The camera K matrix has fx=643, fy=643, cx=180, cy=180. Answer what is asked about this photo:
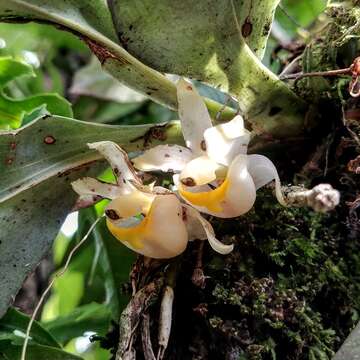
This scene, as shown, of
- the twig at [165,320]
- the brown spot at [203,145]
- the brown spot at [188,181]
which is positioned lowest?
the twig at [165,320]

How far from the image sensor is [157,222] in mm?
701

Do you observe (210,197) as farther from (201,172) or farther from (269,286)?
(269,286)

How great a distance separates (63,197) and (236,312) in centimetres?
28

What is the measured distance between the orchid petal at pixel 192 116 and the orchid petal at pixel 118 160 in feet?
0.24

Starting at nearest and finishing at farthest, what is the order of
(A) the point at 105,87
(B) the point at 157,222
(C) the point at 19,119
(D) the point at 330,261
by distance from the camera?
1. (B) the point at 157,222
2. (D) the point at 330,261
3. (C) the point at 19,119
4. (A) the point at 105,87

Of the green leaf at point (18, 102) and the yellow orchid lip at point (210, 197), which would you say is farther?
the green leaf at point (18, 102)

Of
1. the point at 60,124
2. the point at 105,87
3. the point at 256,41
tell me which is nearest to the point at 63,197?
the point at 60,124

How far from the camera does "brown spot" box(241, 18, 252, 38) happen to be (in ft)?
2.43

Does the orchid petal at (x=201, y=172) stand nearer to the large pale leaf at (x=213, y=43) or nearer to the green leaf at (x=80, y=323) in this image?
the large pale leaf at (x=213, y=43)

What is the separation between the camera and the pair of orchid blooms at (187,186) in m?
0.69

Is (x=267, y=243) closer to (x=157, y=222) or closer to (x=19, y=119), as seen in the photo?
(x=157, y=222)

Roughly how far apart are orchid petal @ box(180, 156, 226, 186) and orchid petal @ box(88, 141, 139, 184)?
75 millimetres

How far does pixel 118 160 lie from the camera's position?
754mm

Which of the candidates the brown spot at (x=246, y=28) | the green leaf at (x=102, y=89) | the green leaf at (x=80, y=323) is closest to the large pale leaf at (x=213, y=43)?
the brown spot at (x=246, y=28)
